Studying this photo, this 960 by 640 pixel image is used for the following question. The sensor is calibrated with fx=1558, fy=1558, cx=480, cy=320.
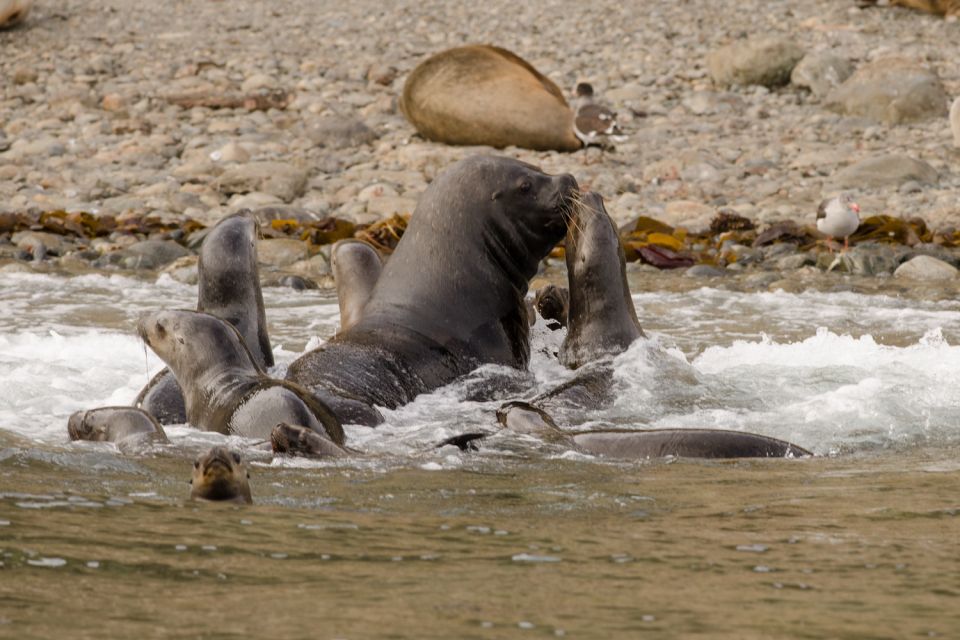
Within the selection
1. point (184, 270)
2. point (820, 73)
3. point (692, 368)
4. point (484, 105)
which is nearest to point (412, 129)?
point (484, 105)

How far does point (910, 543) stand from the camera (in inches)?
149

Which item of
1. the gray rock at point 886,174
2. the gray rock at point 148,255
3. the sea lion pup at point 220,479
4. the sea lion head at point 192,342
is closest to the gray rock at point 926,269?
the gray rock at point 886,174

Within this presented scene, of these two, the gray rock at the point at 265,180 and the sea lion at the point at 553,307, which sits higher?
the gray rock at the point at 265,180

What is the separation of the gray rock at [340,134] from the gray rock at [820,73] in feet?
17.4

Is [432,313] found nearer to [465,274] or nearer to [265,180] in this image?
[465,274]

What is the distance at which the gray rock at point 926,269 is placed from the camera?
500 inches

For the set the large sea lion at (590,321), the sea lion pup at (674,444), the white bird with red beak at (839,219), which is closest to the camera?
the sea lion pup at (674,444)

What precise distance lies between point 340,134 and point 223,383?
1225 cm

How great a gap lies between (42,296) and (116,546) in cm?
825

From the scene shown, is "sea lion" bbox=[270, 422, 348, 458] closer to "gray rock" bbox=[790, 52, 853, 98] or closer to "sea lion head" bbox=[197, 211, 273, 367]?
"sea lion head" bbox=[197, 211, 273, 367]

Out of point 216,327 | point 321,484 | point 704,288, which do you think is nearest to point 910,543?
point 321,484

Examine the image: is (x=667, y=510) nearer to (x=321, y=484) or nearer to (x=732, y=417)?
(x=321, y=484)

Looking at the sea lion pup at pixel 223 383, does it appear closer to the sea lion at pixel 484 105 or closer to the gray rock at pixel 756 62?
the sea lion at pixel 484 105

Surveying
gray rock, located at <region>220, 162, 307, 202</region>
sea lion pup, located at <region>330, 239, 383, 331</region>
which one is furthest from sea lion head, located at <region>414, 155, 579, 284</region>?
gray rock, located at <region>220, 162, 307, 202</region>
